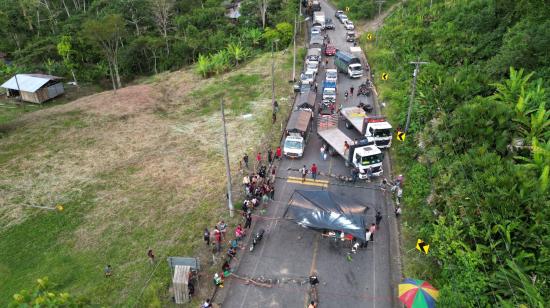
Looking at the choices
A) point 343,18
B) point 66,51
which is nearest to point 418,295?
point 66,51

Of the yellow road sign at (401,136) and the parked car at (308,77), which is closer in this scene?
the yellow road sign at (401,136)

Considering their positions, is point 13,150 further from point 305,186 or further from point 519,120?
point 519,120

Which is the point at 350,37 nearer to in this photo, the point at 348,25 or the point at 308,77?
the point at 348,25

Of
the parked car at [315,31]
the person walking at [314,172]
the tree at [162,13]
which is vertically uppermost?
the tree at [162,13]

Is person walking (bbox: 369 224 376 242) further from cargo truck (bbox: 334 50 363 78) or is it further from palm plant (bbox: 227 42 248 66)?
palm plant (bbox: 227 42 248 66)

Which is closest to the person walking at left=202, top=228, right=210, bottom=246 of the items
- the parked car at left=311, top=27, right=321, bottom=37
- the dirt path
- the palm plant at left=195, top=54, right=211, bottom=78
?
the palm plant at left=195, top=54, right=211, bottom=78

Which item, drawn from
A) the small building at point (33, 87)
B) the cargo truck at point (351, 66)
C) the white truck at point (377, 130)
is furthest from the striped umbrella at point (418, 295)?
the small building at point (33, 87)

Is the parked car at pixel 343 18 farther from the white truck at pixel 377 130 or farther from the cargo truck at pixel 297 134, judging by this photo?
the white truck at pixel 377 130
